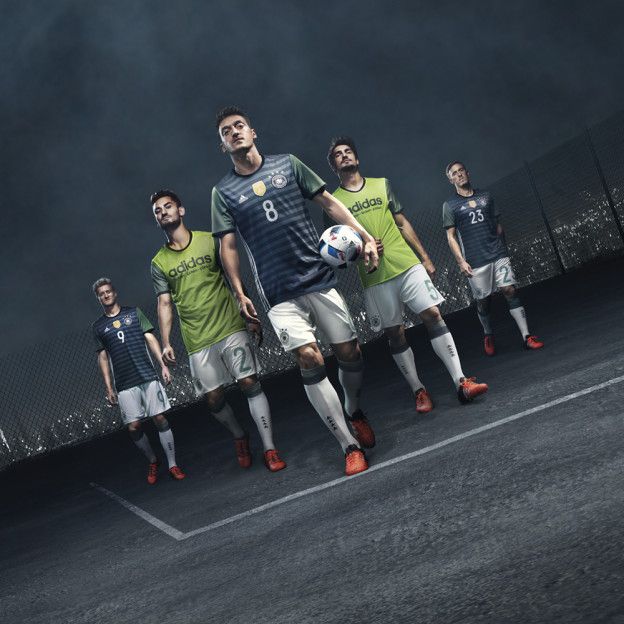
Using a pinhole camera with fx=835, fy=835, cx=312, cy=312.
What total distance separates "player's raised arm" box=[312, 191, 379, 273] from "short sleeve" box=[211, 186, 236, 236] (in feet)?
Result: 1.91

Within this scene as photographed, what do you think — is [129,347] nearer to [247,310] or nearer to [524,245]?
[247,310]

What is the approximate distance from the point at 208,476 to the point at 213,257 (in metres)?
1.95

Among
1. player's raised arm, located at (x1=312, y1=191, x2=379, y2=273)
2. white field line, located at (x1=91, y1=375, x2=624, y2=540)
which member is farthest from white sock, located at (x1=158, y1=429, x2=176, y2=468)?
player's raised arm, located at (x1=312, y1=191, x2=379, y2=273)

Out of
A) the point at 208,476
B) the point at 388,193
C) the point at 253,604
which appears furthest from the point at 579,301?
the point at 253,604

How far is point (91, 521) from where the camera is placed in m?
6.97

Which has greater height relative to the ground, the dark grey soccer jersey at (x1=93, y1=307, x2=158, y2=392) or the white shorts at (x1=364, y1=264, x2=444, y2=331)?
the dark grey soccer jersey at (x1=93, y1=307, x2=158, y2=392)

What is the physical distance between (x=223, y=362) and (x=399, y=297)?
1530 millimetres

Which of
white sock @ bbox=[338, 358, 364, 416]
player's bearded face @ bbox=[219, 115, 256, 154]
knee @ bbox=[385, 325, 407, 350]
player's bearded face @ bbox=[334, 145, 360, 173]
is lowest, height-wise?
white sock @ bbox=[338, 358, 364, 416]

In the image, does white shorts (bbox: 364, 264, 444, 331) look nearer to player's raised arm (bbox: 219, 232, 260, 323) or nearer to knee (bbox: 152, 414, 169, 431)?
player's raised arm (bbox: 219, 232, 260, 323)

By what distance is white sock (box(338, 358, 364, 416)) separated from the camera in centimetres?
577

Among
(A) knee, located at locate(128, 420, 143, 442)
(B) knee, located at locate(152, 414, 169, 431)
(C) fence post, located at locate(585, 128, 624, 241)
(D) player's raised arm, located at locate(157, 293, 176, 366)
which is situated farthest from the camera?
(C) fence post, located at locate(585, 128, 624, 241)

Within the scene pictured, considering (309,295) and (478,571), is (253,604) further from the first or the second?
(309,295)

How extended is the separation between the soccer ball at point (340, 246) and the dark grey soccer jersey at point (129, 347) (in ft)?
10.7

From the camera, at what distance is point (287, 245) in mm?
5480
